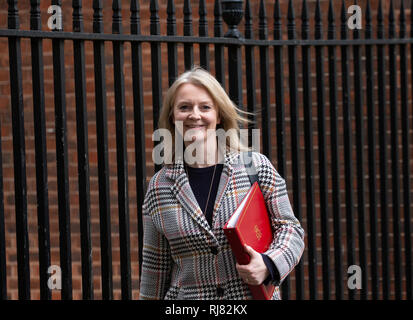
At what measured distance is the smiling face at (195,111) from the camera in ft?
10.2

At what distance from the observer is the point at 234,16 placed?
446 centimetres

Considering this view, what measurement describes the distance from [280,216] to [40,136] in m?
1.46

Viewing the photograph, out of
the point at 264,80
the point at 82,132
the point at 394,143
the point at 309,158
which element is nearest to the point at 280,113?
the point at 264,80

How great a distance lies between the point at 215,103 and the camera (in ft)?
10.4

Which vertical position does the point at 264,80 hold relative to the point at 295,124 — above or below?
above

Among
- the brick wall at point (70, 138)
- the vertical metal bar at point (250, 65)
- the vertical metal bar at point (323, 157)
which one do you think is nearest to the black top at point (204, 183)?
the vertical metal bar at point (250, 65)

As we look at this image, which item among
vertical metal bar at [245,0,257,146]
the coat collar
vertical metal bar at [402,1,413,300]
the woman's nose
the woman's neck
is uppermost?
vertical metal bar at [245,0,257,146]

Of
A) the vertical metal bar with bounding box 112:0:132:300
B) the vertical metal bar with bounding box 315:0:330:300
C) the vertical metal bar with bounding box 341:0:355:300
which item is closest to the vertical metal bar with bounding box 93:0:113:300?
the vertical metal bar with bounding box 112:0:132:300

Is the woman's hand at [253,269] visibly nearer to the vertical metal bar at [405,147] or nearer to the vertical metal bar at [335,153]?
the vertical metal bar at [335,153]

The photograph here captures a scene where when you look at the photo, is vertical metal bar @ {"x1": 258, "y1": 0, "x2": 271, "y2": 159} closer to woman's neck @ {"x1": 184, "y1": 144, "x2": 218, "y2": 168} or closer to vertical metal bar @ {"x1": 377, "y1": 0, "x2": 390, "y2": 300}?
vertical metal bar @ {"x1": 377, "y1": 0, "x2": 390, "y2": 300}

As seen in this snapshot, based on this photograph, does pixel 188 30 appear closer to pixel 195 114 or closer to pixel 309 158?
pixel 309 158

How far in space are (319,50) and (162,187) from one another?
213 cm

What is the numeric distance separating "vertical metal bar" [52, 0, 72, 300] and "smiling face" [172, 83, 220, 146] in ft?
3.31

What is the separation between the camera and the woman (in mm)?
3031
